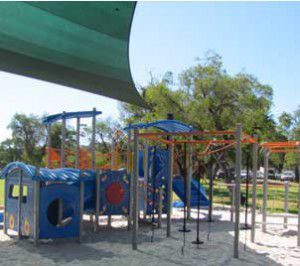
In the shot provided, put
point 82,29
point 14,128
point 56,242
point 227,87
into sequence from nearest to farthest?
point 82,29 → point 56,242 → point 227,87 → point 14,128

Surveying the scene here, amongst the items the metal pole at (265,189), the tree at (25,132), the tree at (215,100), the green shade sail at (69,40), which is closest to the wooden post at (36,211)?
the green shade sail at (69,40)

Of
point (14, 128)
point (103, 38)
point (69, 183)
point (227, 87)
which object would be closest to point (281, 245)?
point (69, 183)

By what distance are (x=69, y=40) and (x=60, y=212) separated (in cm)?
548

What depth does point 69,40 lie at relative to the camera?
3598 millimetres

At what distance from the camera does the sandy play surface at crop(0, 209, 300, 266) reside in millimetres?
6902

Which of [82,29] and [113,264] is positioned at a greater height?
[82,29]

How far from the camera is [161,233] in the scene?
9.63 m

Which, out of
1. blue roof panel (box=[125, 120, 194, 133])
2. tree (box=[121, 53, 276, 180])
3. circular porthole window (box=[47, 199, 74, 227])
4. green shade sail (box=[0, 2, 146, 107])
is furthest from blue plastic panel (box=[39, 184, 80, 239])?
tree (box=[121, 53, 276, 180])

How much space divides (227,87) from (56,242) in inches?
592

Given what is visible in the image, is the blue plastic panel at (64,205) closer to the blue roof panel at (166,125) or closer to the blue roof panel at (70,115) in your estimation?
the blue roof panel at (166,125)

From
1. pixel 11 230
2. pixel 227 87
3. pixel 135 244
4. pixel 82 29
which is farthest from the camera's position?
pixel 227 87

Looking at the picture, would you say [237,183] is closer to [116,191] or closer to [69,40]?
[116,191]

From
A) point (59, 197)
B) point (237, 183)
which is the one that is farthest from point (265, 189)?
point (59, 197)

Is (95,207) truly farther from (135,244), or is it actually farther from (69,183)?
(135,244)
